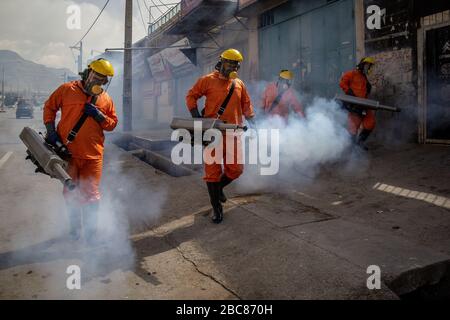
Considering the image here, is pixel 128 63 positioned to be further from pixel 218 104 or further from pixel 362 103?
pixel 218 104

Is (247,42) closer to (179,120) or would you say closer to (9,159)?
(9,159)

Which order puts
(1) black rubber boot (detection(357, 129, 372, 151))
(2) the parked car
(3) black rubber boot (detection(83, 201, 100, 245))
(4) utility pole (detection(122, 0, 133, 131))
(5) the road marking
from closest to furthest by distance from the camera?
1. (3) black rubber boot (detection(83, 201, 100, 245))
2. (1) black rubber boot (detection(357, 129, 372, 151))
3. (5) the road marking
4. (4) utility pole (detection(122, 0, 133, 131))
5. (2) the parked car

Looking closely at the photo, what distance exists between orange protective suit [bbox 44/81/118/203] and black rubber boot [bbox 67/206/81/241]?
18cm

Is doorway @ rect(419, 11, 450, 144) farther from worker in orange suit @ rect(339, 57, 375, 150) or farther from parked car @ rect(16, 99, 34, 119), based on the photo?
parked car @ rect(16, 99, 34, 119)

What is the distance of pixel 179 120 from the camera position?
4695 mm

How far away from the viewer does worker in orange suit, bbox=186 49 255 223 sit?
4367mm

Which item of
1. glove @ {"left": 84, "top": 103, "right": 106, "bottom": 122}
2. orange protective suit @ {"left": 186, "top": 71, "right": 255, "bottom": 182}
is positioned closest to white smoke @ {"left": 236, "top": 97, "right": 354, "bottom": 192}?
orange protective suit @ {"left": 186, "top": 71, "right": 255, "bottom": 182}

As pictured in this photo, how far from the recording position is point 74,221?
4.03m

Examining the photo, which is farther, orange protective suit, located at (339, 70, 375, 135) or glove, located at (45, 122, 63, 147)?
orange protective suit, located at (339, 70, 375, 135)

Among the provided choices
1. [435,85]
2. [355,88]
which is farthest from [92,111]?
[435,85]

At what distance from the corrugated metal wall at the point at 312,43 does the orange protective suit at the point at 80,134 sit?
6.61 metres

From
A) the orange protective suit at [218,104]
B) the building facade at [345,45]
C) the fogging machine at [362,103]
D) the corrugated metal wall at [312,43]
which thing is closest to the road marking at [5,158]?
the orange protective suit at [218,104]

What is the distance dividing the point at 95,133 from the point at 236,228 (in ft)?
5.67

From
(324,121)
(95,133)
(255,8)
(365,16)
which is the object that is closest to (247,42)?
(255,8)
